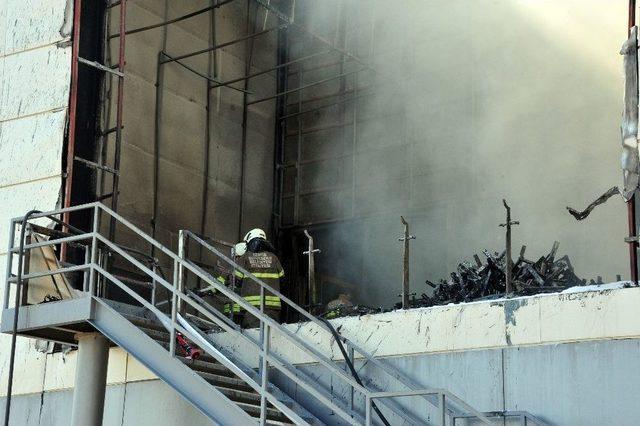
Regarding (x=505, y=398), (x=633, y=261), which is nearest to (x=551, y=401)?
(x=505, y=398)

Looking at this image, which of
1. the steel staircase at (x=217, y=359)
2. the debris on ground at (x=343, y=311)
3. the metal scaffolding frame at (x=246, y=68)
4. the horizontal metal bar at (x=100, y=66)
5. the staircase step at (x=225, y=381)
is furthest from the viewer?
the metal scaffolding frame at (x=246, y=68)

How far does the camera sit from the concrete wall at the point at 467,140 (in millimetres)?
15227

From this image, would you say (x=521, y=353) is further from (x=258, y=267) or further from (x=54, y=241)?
(x=54, y=241)

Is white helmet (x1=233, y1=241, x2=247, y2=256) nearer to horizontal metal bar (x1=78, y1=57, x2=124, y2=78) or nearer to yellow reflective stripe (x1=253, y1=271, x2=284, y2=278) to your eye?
yellow reflective stripe (x1=253, y1=271, x2=284, y2=278)

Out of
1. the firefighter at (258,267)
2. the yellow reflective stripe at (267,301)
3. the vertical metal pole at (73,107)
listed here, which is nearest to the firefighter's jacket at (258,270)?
the firefighter at (258,267)

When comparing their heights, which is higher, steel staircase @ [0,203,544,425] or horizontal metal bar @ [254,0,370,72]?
horizontal metal bar @ [254,0,370,72]

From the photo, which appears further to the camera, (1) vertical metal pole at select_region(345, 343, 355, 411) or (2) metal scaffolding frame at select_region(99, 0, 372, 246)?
(2) metal scaffolding frame at select_region(99, 0, 372, 246)

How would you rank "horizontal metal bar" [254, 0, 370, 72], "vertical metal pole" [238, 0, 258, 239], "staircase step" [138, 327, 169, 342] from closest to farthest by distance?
"staircase step" [138, 327, 169, 342] → "horizontal metal bar" [254, 0, 370, 72] → "vertical metal pole" [238, 0, 258, 239]

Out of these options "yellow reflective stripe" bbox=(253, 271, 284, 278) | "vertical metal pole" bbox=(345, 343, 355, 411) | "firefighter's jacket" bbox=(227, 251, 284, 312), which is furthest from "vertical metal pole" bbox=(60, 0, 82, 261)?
"vertical metal pole" bbox=(345, 343, 355, 411)

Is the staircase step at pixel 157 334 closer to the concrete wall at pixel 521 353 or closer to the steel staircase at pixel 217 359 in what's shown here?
the steel staircase at pixel 217 359

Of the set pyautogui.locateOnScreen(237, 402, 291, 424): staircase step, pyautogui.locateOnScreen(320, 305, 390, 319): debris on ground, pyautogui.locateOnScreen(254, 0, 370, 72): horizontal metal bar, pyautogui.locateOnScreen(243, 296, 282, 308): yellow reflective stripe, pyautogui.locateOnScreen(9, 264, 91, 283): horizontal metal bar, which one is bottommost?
pyautogui.locateOnScreen(237, 402, 291, 424): staircase step

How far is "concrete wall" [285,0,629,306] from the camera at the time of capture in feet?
50.0

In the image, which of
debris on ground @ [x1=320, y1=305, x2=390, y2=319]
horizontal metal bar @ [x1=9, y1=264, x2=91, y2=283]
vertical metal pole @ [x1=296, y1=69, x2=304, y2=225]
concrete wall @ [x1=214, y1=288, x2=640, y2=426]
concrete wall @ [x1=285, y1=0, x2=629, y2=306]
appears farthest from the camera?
vertical metal pole @ [x1=296, y1=69, x2=304, y2=225]

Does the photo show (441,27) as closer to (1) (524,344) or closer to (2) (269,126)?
(2) (269,126)
